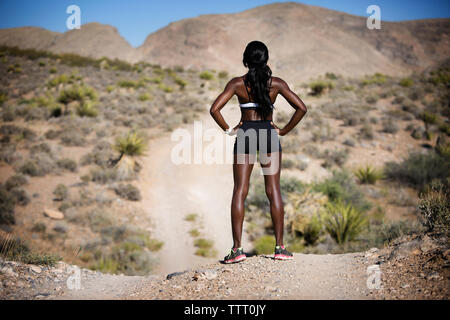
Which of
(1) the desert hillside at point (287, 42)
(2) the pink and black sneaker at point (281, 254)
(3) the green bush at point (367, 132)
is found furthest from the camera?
(1) the desert hillside at point (287, 42)

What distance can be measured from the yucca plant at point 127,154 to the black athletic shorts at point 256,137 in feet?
26.1

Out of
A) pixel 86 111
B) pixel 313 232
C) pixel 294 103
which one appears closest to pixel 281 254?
pixel 294 103

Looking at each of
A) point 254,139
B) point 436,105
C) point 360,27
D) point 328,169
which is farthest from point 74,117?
point 360,27

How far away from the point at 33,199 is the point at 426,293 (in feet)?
31.3

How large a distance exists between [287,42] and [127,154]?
7058 centimetres

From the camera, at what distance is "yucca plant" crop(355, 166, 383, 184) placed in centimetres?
1029

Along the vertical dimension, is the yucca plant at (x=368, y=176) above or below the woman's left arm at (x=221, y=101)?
below

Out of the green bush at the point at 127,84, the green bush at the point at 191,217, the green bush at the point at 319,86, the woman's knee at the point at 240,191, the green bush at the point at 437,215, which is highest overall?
the green bush at the point at 127,84

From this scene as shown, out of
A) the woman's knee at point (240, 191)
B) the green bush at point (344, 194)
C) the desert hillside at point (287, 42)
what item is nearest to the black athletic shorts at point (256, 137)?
the woman's knee at point (240, 191)

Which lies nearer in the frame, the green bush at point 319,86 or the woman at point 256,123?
the woman at point 256,123

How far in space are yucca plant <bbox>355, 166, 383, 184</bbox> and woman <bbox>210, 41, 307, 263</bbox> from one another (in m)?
8.51

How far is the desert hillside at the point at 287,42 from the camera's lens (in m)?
60.2

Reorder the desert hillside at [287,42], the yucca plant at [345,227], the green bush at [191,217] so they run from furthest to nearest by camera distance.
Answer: the desert hillside at [287,42] → the green bush at [191,217] → the yucca plant at [345,227]

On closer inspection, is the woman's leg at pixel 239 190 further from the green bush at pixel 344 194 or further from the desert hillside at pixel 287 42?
the desert hillside at pixel 287 42
